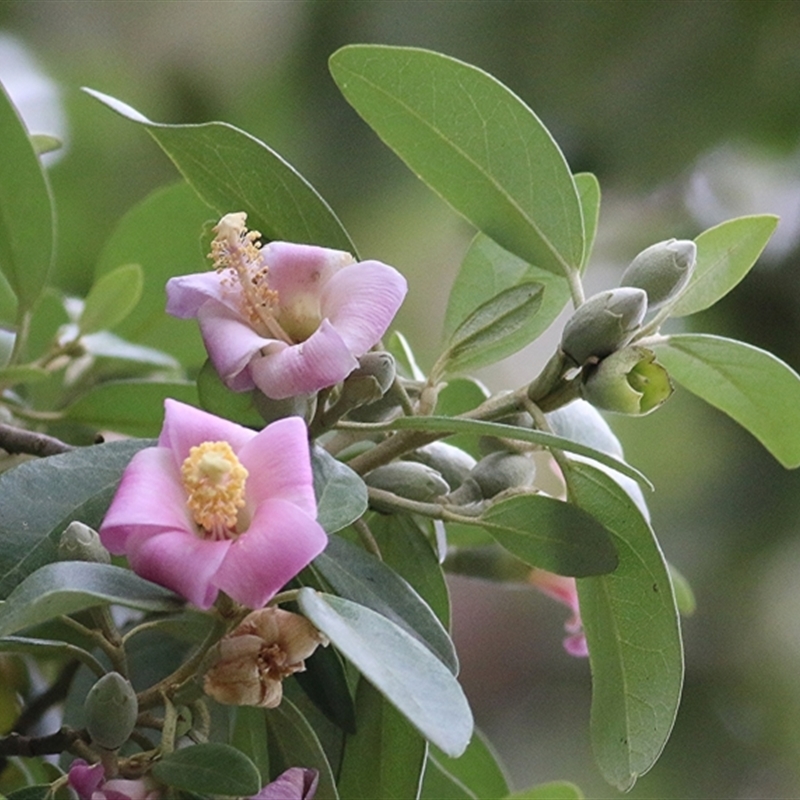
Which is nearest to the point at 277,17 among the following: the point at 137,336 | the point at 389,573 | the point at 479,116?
the point at 137,336

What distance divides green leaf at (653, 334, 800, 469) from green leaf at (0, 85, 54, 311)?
1.20ft

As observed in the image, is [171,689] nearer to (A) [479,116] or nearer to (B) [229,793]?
(B) [229,793]

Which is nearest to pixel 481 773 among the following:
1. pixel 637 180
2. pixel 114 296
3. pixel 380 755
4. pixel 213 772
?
pixel 380 755

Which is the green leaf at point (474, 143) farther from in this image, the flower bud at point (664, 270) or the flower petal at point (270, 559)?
the flower petal at point (270, 559)

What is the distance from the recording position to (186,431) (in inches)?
15.8

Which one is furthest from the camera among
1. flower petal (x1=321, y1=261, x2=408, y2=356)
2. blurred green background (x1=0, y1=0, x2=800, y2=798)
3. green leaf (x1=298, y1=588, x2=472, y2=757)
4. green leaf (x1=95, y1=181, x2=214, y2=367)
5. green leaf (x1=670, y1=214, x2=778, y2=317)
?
blurred green background (x1=0, y1=0, x2=800, y2=798)

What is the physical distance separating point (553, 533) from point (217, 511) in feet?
0.50

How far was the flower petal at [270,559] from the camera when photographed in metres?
0.37

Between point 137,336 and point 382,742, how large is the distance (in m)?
0.49

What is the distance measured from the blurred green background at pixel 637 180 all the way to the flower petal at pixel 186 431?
117 centimetres

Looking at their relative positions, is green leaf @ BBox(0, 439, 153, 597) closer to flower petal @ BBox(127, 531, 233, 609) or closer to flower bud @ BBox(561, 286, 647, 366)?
flower petal @ BBox(127, 531, 233, 609)

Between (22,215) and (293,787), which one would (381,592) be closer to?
(293,787)

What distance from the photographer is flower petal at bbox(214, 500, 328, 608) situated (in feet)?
1.20

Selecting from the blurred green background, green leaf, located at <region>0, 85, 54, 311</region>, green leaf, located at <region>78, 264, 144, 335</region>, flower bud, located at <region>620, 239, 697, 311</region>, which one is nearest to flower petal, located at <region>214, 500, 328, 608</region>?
flower bud, located at <region>620, 239, 697, 311</region>
